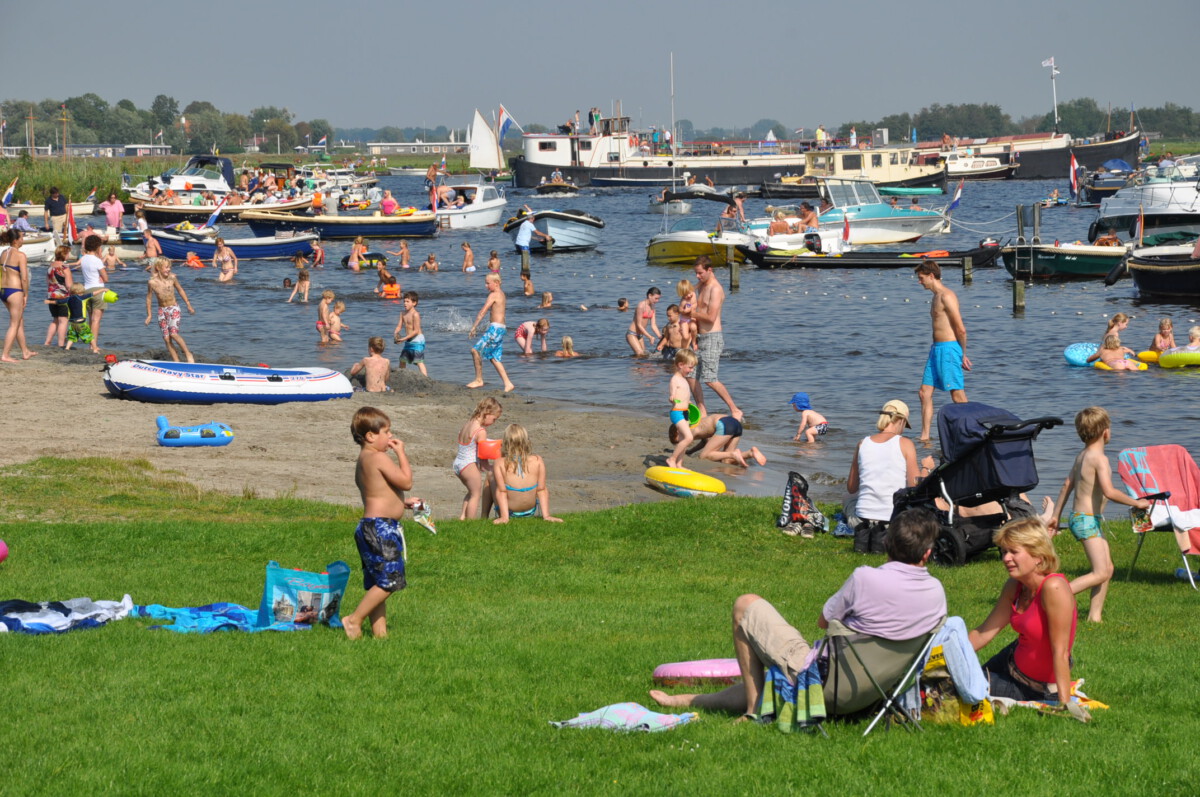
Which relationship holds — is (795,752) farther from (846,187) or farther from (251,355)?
(846,187)

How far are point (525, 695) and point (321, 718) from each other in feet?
3.41

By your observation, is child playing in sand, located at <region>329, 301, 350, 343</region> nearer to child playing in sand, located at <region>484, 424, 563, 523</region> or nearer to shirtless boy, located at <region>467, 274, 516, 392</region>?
shirtless boy, located at <region>467, 274, 516, 392</region>

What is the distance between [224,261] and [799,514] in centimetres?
3014

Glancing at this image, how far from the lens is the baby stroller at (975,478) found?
30.8 ft

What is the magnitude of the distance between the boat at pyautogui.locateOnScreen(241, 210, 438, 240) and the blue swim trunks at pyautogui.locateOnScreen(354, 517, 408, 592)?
41754mm

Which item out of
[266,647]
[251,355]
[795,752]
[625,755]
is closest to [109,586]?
[266,647]

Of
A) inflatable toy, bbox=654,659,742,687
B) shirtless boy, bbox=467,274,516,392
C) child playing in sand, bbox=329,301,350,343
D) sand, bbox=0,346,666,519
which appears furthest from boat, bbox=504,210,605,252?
inflatable toy, bbox=654,659,742,687

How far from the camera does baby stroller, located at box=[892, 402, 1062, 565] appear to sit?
9.38 meters

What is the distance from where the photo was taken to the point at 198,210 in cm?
5225


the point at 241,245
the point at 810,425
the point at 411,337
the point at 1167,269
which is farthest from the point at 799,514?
the point at 241,245

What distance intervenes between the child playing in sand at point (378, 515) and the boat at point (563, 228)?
38.2m

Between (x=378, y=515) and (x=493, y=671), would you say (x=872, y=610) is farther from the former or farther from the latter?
(x=378, y=515)

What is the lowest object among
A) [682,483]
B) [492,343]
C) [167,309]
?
[682,483]

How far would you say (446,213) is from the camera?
54938 mm
